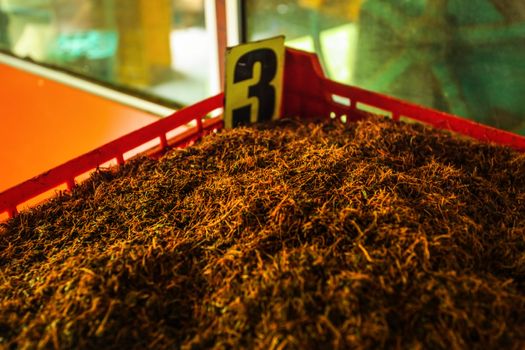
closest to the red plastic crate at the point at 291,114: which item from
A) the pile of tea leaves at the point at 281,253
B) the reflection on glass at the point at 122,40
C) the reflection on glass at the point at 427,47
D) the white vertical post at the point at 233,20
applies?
the pile of tea leaves at the point at 281,253

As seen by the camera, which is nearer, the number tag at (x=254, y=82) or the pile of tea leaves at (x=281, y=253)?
the pile of tea leaves at (x=281, y=253)

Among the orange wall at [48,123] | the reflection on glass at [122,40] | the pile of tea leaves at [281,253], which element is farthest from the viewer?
the reflection on glass at [122,40]

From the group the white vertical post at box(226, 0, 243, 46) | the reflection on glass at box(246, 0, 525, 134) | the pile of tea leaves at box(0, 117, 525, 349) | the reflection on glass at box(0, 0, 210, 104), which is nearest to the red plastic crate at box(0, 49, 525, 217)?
the pile of tea leaves at box(0, 117, 525, 349)

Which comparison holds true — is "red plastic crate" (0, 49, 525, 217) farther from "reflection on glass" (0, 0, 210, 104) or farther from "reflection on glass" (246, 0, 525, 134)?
"reflection on glass" (0, 0, 210, 104)

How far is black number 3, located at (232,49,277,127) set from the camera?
142 cm

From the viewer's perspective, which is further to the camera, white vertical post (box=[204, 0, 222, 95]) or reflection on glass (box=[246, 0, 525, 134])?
white vertical post (box=[204, 0, 222, 95])

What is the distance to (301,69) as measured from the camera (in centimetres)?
163

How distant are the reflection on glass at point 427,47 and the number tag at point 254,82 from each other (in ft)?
1.56

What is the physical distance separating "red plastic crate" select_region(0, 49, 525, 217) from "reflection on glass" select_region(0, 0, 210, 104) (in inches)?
30.7

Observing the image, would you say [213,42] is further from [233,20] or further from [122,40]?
[122,40]

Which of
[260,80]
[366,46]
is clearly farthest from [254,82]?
[366,46]

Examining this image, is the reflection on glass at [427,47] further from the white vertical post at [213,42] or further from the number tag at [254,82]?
the number tag at [254,82]

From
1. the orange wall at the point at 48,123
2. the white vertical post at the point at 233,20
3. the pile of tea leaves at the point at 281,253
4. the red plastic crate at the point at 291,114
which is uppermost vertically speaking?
the white vertical post at the point at 233,20

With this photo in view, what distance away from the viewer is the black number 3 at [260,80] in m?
1.42
